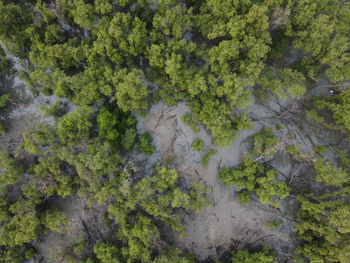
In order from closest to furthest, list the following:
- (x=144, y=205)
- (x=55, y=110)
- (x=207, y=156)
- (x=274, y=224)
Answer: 1. (x=144, y=205)
2. (x=55, y=110)
3. (x=207, y=156)
4. (x=274, y=224)

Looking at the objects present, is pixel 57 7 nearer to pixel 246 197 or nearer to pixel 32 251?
pixel 32 251

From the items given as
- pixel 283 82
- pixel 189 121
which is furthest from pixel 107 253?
pixel 283 82

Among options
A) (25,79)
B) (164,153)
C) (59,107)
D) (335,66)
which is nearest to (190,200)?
(164,153)

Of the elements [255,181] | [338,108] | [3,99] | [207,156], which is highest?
[338,108]

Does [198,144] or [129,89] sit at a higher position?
[129,89]

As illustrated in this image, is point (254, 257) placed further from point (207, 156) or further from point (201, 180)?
point (207, 156)

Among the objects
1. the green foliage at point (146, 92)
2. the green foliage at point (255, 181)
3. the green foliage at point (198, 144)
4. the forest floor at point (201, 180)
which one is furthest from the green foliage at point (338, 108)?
Result: the green foliage at point (198, 144)
